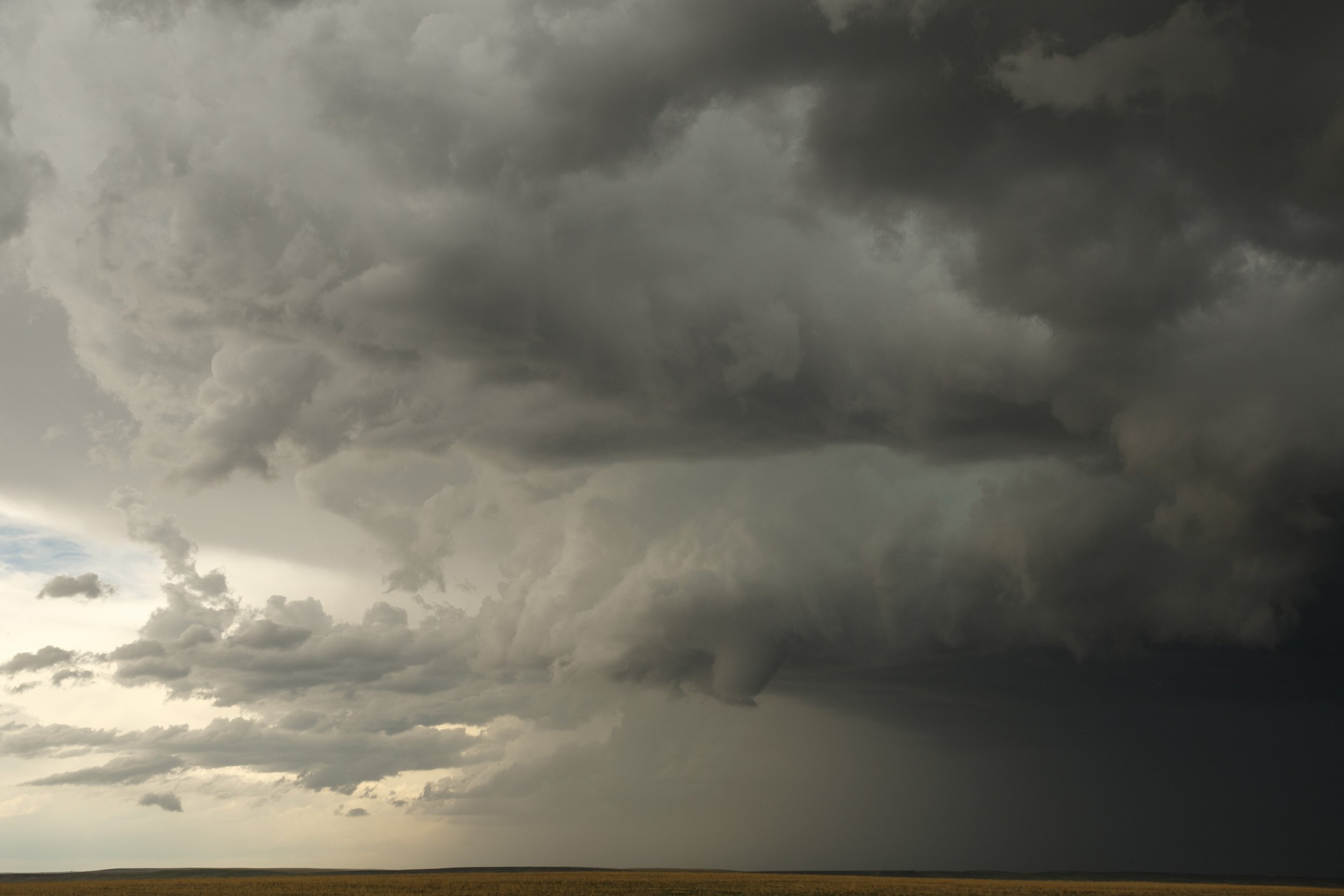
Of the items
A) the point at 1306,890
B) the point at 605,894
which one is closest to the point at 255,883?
the point at 605,894

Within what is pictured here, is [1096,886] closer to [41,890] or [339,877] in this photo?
[339,877]

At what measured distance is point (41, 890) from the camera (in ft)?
325

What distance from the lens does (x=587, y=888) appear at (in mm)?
100500

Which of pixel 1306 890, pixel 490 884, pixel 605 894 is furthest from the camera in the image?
pixel 1306 890

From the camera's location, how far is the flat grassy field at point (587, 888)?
308ft

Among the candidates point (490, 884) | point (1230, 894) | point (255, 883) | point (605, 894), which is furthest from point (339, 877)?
point (1230, 894)

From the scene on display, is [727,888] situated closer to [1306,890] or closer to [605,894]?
[605,894]

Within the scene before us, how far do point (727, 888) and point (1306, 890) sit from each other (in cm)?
9345

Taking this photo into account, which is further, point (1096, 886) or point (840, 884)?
point (1096, 886)

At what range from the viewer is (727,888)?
102375 mm

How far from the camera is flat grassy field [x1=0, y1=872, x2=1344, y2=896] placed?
93.9 m

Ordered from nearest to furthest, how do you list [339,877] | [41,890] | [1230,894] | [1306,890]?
[41,890] < [1230,894] < [339,877] < [1306,890]

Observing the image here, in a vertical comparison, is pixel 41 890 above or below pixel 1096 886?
above

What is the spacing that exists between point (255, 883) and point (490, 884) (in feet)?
87.8
